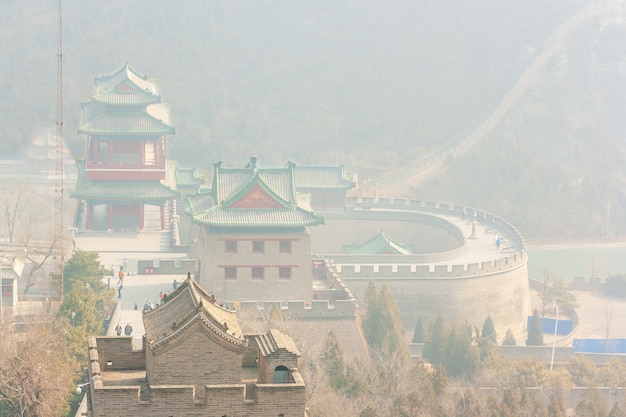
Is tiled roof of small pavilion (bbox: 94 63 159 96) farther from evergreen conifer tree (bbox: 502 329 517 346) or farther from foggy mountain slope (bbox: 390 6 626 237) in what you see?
foggy mountain slope (bbox: 390 6 626 237)

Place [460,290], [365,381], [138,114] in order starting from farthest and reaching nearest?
[138,114]
[460,290]
[365,381]

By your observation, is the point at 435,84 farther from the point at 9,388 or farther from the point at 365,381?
the point at 9,388

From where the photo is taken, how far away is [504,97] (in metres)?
177

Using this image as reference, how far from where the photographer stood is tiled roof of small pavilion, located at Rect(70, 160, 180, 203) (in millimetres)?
93688

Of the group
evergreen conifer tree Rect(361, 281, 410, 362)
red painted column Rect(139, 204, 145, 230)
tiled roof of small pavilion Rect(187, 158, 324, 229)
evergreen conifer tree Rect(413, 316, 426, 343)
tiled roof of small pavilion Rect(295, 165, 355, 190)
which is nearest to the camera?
evergreen conifer tree Rect(361, 281, 410, 362)

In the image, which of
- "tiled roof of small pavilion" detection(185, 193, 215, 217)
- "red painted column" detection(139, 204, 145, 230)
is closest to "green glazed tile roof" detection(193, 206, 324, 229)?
"tiled roof of small pavilion" detection(185, 193, 215, 217)

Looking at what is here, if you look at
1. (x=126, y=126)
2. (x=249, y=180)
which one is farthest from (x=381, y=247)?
(x=249, y=180)

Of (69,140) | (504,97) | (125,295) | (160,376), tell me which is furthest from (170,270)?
(504,97)

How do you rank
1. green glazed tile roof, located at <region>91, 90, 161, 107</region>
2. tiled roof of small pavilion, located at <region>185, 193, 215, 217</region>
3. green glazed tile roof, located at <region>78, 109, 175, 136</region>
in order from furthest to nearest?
1. green glazed tile roof, located at <region>91, 90, 161, 107</region>
2. green glazed tile roof, located at <region>78, 109, 175, 136</region>
3. tiled roof of small pavilion, located at <region>185, 193, 215, 217</region>

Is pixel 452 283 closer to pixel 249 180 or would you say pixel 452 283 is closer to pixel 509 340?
pixel 509 340

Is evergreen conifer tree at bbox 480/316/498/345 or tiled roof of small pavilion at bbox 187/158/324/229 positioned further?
evergreen conifer tree at bbox 480/316/498/345

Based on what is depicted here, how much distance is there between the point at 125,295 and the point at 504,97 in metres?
107

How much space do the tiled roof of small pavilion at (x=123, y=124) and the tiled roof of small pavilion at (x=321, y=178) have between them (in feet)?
40.4

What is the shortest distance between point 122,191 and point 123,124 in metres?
4.28
